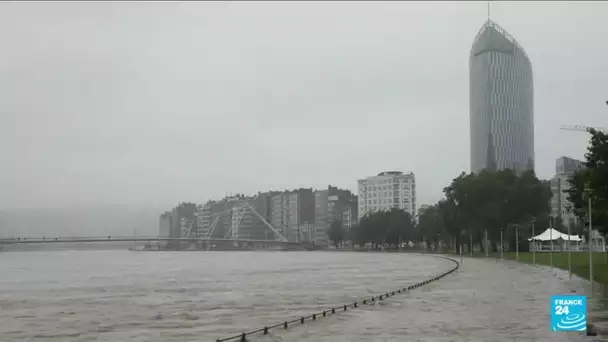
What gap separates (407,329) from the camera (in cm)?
2417

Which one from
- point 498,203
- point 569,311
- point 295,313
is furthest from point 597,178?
point 498,203

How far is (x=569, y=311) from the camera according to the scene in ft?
42.3

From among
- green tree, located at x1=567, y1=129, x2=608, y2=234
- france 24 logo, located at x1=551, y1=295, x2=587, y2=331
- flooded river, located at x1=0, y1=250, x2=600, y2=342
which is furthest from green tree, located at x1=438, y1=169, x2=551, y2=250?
france 24 logo, located at x1=551, y1=295, x2=587, y2=331

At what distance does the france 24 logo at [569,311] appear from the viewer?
12.8 m

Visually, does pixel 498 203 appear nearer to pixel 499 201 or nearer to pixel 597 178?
pixel 499 201

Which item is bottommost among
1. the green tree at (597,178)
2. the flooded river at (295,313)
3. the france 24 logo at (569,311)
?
the flooded river at (295,313)

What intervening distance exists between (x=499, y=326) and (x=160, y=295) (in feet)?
89.8

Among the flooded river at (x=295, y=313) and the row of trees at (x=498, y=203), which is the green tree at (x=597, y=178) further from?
the row of trees at (x=498, y=203)

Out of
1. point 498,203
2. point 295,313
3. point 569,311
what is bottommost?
point 295,313

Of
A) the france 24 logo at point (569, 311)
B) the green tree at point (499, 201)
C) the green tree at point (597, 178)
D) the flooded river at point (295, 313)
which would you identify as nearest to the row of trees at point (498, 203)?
the green tree at point (499, 201)

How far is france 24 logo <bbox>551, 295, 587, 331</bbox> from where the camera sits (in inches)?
503

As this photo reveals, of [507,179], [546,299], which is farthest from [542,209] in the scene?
[546,299]

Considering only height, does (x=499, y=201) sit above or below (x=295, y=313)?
above

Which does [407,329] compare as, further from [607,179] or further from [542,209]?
[542,209]
